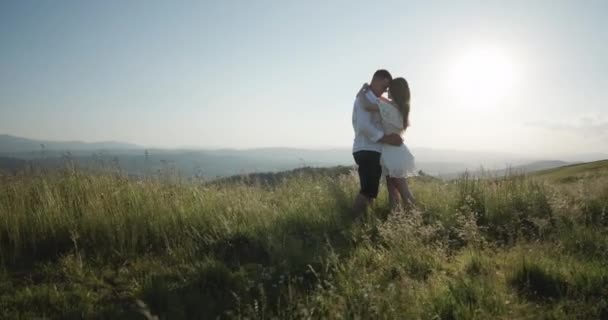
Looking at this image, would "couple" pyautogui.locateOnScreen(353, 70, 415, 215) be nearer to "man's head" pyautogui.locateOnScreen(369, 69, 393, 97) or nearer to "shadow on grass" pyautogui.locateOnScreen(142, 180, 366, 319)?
"man's head" pyautogui.locateOnScreen(369, 69, 393, 97)

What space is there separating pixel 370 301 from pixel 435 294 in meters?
0.61

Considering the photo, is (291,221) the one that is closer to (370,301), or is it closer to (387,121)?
(387,121)

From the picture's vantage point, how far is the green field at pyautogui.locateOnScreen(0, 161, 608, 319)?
265cm

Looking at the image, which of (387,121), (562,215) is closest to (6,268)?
(387,121)

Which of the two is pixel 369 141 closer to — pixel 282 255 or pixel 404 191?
pixel 404 191

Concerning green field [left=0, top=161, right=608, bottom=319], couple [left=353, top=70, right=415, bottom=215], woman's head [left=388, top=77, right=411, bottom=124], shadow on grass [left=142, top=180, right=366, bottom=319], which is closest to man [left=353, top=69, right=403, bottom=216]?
couple [left=353, top=70, right=415, bottom=215]

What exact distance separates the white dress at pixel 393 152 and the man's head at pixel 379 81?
0.20 meters

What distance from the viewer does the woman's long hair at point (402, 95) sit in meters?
5.23

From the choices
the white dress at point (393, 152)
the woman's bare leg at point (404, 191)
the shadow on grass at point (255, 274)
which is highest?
the white dress at point (393, 152)

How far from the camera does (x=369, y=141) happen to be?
5168 mm

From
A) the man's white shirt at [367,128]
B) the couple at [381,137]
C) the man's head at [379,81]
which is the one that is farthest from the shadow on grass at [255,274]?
the man's head at [379,81]

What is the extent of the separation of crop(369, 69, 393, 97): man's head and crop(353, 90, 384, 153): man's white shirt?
0.46 ft

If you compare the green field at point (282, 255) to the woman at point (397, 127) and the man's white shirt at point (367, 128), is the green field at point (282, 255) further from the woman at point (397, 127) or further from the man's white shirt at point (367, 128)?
the man's white shirt at point (367, 128)

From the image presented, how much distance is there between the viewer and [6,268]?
3602mm
